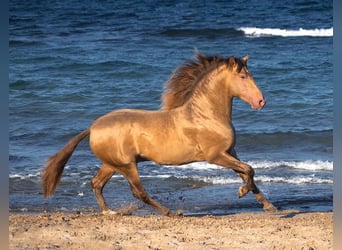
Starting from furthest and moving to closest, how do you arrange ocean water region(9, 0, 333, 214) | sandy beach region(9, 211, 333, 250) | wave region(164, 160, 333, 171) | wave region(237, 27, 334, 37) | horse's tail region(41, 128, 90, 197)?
wave region(237, 27, 334, 37)
wave region(164, 160, 333, 171)
ocean water region(9, 0, 333, 214)
horse's tail region(41, 128, 90, 197)
sandy beach region(9, 211, 333, 250)

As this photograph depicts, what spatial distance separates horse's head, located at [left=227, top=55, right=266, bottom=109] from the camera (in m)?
6.47

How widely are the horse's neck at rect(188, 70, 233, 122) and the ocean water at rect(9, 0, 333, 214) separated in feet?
4.37

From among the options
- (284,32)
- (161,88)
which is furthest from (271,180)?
(284,32)

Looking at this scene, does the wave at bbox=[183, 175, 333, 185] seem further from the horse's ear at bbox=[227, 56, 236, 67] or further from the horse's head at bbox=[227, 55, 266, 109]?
the horse's ear at bbox=[227, 56, 236, 67]

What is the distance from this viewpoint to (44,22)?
97.8ft

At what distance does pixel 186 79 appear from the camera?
677cm

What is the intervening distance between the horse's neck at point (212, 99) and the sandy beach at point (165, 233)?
905 mm

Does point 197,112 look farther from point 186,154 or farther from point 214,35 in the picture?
point 214,35

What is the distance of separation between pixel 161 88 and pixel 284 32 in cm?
1067

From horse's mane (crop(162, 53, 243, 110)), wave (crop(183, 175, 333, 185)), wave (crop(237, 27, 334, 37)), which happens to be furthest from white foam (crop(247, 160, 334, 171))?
wave (crop(237, 27, 334, 37))

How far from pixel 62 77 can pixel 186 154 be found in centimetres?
1348

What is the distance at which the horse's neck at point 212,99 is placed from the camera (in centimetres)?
650

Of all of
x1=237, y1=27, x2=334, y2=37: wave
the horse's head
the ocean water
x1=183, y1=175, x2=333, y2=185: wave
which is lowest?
x1=237, y1=27, x2=334, y2=37: wave

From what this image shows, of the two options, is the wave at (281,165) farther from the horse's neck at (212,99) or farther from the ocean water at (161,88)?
the horse's neck at (212,99)
